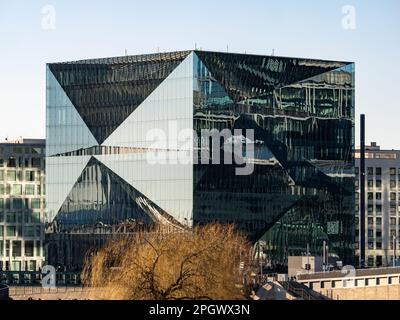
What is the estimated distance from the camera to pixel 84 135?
166 m

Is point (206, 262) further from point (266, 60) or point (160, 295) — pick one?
point (266, 60)

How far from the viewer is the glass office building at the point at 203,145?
159625mm

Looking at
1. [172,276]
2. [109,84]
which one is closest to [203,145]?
[109,84]

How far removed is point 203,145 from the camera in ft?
522

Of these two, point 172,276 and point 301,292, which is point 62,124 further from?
point 172,276

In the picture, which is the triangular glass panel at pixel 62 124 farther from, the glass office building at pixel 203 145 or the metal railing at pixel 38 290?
the metal railing at pixel 38 290

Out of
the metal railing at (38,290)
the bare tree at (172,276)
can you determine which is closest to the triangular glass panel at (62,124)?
the metal railing at (38,290)

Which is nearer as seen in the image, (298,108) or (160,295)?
(160,295)

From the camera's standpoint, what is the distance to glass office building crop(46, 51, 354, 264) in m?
160

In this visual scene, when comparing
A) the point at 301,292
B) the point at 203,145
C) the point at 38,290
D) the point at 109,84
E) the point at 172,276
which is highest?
the point at 109,84

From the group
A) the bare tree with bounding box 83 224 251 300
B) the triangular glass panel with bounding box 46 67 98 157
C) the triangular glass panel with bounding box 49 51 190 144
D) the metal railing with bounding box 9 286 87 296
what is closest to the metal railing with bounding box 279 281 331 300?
the bare tree with bounding box 83 224 251 300

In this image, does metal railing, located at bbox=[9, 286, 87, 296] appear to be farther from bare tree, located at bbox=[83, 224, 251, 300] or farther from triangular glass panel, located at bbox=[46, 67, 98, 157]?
bare tree, located at bbox=[83, 224, 251, 300]
